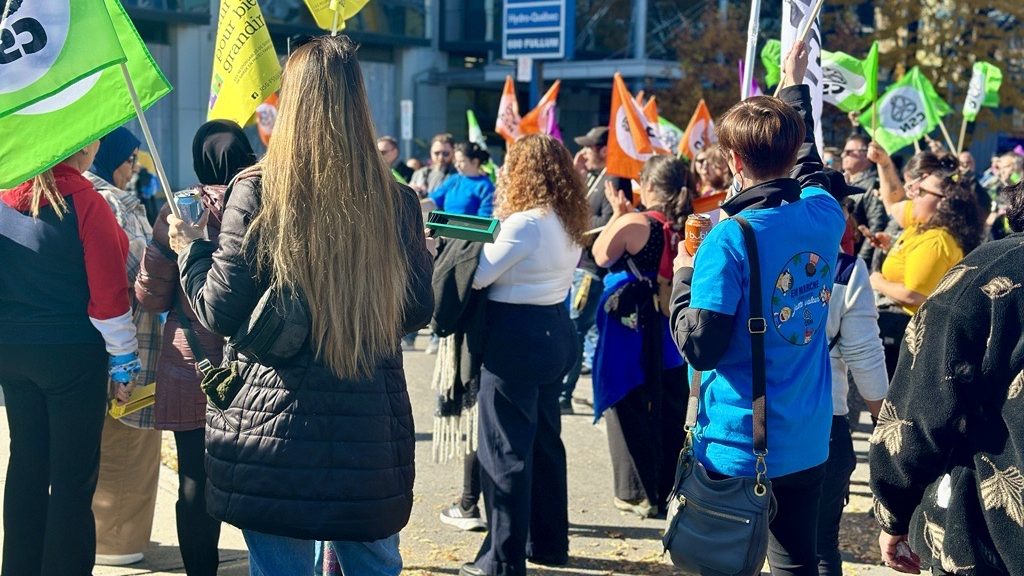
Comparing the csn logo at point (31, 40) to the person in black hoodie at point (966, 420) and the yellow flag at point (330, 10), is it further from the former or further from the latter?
the person in black hoodie at point (966, 420)

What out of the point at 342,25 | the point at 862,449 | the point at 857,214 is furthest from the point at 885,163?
the point at 342,25

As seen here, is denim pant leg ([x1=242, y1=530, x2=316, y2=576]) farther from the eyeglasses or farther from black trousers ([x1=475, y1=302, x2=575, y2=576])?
the eyeglasses

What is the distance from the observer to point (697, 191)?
713 cm

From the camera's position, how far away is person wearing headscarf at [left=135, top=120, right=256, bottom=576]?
12.9 ft

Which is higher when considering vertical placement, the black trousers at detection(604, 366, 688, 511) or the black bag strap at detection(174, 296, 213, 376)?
the black bag strap at detection(174, 296, 213, 376)

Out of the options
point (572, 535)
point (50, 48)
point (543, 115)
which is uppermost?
point (50, 48)

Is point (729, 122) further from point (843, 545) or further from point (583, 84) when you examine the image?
point (583, 84)

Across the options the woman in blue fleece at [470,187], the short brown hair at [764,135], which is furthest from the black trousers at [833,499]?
the woman in blue fleece at [470,187]

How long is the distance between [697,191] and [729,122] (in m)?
3.86

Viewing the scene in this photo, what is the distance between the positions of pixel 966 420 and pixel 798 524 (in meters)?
1.02

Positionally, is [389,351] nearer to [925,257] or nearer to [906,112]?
[925,257]

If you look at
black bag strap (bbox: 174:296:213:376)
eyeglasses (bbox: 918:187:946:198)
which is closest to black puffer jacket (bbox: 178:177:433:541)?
black bag strap (bbox: 174:296:213:376)

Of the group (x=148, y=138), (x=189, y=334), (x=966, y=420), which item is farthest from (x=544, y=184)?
(x=966, y=420)

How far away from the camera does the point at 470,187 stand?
34.0ft
